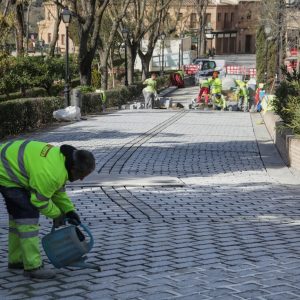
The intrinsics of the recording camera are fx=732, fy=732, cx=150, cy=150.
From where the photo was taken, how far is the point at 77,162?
559 centimetres

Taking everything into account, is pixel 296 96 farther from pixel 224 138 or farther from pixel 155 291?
pixel 155 291

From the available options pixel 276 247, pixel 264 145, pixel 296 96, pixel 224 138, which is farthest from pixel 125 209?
pixel 224 138

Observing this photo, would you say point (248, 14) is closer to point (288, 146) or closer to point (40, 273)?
point (288, 146)

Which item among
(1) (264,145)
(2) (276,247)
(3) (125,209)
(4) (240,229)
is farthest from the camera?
(1) (264,145)

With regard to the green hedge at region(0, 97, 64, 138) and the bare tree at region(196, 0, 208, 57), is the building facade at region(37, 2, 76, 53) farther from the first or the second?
the green hedge at region(0, 97, 64, 138)

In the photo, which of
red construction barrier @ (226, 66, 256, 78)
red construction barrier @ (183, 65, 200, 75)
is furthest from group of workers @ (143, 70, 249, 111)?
red construction barrier @ (183, 65, 200, 75)

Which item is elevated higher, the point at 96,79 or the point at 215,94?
the point at 215,94

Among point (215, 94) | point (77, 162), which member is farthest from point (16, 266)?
point (215, 94)

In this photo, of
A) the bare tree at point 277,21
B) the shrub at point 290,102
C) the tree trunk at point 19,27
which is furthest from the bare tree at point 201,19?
the shrub at point 290,102

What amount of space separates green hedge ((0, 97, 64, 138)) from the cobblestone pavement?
115 inches

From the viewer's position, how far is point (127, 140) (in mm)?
16734

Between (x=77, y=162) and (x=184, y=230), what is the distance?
2.64 m

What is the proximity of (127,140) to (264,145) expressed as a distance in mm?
3112

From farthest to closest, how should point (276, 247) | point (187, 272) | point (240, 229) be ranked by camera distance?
point (240, 229)
point (276, 247)
point (187, 272)
